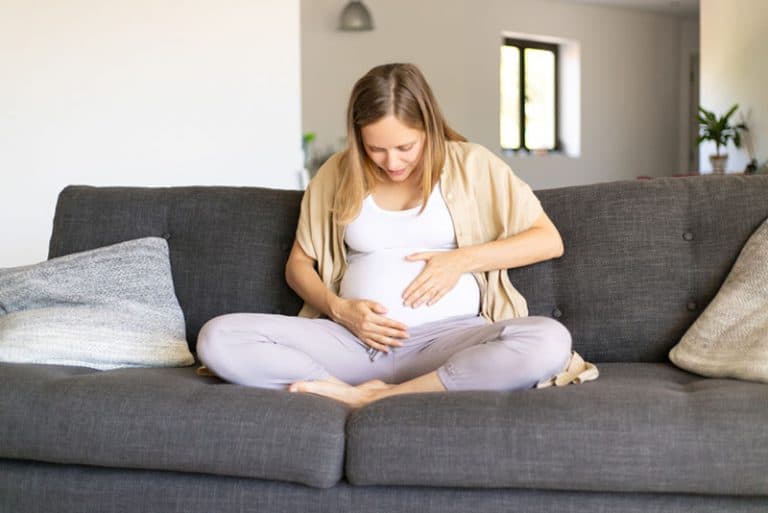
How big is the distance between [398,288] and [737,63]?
6.73 metres

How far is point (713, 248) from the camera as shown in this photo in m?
2.31

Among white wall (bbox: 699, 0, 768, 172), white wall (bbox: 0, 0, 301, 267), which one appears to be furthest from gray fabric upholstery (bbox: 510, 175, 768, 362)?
white wall (bbox: 699, 0, 768, 172)

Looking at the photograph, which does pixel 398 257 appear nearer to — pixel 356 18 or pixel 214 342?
pixel 214 342

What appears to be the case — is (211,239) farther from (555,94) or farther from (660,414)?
(555,94)

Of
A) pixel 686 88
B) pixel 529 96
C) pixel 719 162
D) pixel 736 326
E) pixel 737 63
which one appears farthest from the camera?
pixel 686 88

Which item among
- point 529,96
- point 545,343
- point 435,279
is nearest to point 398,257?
point 435,279

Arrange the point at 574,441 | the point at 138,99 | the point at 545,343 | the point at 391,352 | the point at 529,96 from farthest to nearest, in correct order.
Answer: the point at 529,96 → the point at 138,99 → the point at 391,352 → the point at 545,343 → the point at 574,441

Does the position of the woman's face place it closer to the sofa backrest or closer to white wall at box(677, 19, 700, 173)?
the sofa backrest

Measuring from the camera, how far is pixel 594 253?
93.0 inches

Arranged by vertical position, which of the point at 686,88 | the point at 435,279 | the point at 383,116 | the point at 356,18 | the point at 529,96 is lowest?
Result: the point at 435,279

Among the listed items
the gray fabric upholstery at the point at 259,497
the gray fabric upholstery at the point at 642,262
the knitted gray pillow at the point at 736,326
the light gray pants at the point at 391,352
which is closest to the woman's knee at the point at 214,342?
the light gray pants at the point at 391,352

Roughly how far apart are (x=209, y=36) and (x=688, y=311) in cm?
315

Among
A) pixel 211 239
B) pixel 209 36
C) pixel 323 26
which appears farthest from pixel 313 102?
pixel 211 239

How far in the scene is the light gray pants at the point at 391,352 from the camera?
1.93 meters
